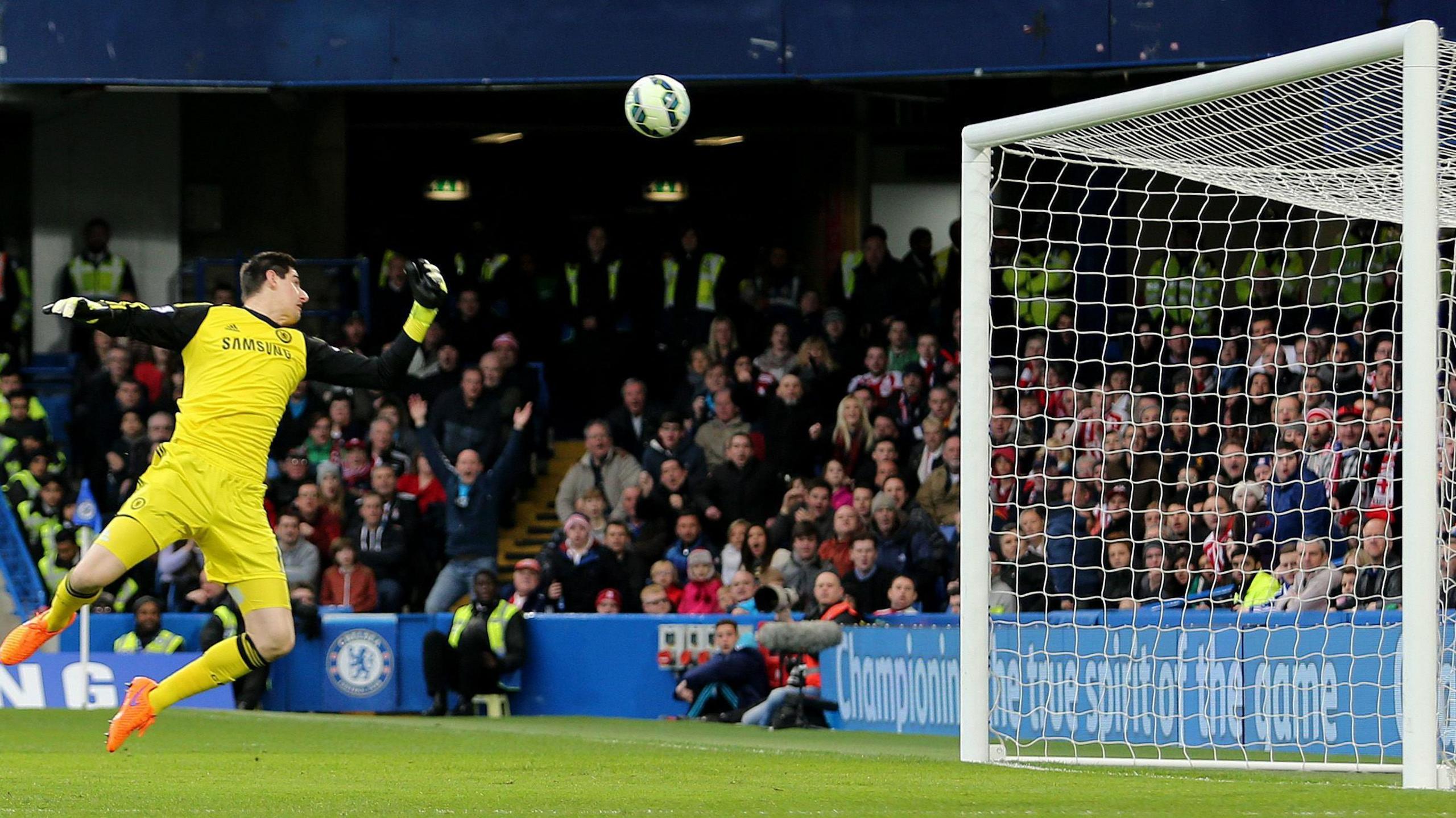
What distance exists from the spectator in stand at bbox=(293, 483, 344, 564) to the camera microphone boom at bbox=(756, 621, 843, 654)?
503 centimetres

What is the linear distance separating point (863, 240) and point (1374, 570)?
8.24 metres

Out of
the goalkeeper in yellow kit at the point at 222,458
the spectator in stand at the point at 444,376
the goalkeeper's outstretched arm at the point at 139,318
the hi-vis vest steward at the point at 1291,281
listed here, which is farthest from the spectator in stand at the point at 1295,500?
the spectator in stand at the point at 444,376

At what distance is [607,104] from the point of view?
23594mm

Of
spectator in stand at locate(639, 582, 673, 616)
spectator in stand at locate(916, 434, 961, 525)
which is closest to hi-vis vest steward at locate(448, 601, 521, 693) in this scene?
spectator in stand at locate(639, 582, 673, 616)

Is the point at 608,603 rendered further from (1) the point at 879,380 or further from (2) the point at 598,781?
(2) the point at 598,781

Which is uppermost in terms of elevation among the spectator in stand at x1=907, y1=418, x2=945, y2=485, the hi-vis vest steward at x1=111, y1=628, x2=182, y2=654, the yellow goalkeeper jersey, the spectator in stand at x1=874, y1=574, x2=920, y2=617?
the yellow goalkeeper jersey

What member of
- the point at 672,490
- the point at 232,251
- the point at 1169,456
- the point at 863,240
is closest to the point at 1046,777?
the point at 1169,456

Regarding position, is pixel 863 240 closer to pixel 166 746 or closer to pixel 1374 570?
pixel 1374 570

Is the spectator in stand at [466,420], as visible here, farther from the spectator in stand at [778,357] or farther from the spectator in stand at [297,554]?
the spectator in stand at [778,357]

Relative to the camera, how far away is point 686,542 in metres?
16.4

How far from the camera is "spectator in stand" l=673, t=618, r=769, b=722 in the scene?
14602 millimetres

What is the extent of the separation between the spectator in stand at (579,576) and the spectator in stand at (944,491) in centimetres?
242

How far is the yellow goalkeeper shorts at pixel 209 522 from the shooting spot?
8250mm

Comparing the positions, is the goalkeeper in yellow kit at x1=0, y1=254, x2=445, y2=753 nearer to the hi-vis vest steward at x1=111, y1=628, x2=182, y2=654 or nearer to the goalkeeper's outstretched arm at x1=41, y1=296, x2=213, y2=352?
the goalkeeper's outstretched arm at x1=41, y1=296, x2=213, y2=352
